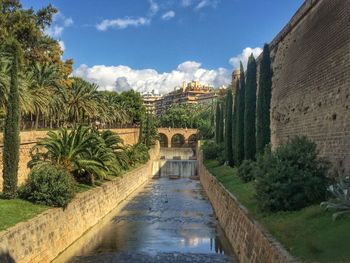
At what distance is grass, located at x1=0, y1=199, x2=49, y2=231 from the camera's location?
550 inches

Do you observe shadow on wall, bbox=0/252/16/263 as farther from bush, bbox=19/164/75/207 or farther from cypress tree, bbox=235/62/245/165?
cypress tree, bbox=235/62/245/165

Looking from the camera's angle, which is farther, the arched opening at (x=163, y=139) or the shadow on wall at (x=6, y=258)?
the arched opening at (x=163, y=139)

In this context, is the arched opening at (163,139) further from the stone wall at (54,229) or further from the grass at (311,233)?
the grass at (311,233)

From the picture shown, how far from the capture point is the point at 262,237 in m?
11.7

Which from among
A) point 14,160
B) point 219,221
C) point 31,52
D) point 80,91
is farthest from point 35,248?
point 80,91

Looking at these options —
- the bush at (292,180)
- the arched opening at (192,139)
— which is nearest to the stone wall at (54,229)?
the bush at (292,180)

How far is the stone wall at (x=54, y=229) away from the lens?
1298 cm

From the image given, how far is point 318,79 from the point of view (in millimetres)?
17906

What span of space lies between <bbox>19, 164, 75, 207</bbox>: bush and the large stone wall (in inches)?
362

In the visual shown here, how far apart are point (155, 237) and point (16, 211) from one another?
6.72 metres

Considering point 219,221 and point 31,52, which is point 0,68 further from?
point 31,52

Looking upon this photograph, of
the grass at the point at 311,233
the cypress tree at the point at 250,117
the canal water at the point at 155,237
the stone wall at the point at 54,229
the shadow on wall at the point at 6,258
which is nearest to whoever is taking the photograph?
the grass at the point at 311,233

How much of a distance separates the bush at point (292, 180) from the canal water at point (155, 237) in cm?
303

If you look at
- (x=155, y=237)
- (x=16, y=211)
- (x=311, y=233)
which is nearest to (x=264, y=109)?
(x=155, y=237)
